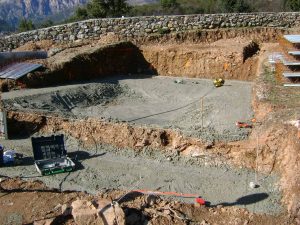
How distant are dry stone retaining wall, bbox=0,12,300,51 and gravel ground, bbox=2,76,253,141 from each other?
410 centimetres

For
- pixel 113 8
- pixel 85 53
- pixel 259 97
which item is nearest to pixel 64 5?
pixel 113 8

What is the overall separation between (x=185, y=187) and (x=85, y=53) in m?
10.9

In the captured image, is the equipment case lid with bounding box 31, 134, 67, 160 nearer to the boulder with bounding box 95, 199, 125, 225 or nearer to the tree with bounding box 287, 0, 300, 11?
the boulder with bounding box 95, 199, 125, 225

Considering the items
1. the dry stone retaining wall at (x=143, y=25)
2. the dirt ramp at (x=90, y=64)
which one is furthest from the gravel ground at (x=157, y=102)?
the dry stone retaining wall at (x=143, y=25)

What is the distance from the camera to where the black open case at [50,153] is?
1236cm

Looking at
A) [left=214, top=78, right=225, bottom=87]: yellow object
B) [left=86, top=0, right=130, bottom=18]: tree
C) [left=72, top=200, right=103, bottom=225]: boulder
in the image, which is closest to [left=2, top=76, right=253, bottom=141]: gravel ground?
[left=214, top=78, right=225, bottom=87]: yellow object

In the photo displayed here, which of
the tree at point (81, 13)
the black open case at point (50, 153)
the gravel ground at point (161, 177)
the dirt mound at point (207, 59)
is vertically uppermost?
the tree at point (81, 13)

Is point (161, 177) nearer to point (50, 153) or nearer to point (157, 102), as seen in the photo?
point (50, 153)

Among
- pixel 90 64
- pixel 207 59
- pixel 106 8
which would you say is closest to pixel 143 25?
pixel 207 59

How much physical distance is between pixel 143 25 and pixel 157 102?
7.27m

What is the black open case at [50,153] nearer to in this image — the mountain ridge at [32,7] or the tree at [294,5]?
the tree at [294,5]

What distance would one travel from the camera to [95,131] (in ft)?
45.5

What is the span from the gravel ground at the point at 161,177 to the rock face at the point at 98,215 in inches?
95.7

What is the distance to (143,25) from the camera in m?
23.9
